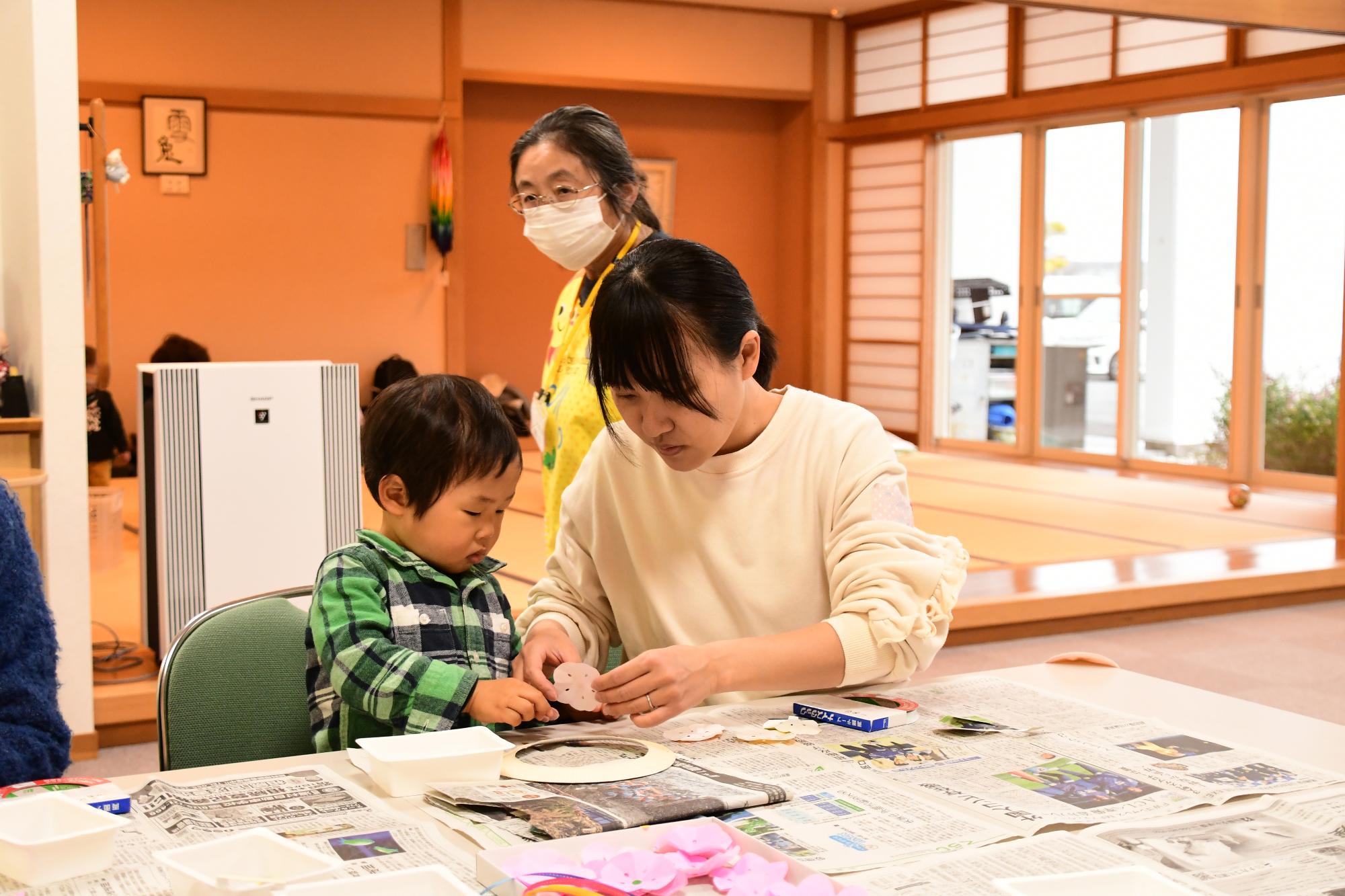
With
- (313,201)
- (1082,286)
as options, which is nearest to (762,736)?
(1082,286)

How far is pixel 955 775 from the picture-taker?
3.95 feet

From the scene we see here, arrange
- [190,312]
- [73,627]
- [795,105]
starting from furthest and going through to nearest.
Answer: [795,105] < [190,312] < [73,627]

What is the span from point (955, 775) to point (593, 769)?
323 mm

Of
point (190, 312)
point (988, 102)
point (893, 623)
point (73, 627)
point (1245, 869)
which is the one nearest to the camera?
point (1245, 869)

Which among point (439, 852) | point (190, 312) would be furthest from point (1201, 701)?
point (190, 312)

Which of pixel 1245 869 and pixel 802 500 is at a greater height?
pixel 802 500

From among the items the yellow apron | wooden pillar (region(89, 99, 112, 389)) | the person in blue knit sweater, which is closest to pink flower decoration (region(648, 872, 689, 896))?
the person in blue knit sweater

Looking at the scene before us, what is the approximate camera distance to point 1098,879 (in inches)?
34.8

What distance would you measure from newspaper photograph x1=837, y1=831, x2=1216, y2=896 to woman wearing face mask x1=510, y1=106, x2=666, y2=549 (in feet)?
3.67

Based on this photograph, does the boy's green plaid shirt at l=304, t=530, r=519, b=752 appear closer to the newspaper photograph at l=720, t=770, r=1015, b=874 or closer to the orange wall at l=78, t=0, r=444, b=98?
the newspaper photograph at l=720, t=770, r=1015, b=874

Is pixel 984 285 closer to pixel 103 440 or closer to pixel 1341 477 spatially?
pixel 1341 477

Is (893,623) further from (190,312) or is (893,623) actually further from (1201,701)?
(190,312)

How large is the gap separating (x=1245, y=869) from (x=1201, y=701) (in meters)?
0.54

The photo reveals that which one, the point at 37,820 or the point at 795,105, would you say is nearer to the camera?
the point at 37,820
